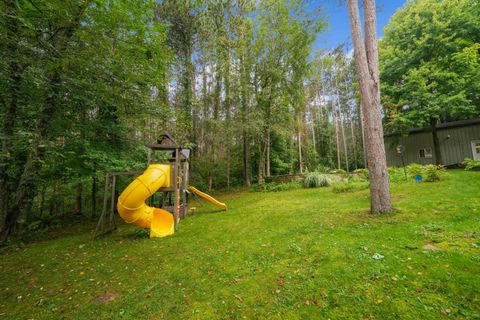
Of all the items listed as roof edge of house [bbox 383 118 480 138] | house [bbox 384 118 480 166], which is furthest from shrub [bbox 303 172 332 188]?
roof edge of house [bbox 383 118 480 138]

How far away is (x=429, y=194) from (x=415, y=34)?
40.6ft

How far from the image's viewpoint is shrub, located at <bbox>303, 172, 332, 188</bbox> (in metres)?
10.6

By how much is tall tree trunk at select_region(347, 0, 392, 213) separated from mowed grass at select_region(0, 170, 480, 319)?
1.77 feet

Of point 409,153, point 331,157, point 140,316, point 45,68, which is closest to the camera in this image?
point 140,316

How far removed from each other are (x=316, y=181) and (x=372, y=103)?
21.9 ft

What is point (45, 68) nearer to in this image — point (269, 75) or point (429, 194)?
point (429, 194)

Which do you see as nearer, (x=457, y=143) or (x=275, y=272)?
(x=275, y=272)

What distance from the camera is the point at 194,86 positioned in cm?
1353

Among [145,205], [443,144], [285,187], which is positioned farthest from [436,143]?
[145,205]

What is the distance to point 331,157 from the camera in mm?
21812

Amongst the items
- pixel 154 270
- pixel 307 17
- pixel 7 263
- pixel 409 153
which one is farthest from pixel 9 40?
pixel 409 153

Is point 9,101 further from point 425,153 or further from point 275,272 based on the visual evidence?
point 425,153

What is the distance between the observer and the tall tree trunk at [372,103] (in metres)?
4.56

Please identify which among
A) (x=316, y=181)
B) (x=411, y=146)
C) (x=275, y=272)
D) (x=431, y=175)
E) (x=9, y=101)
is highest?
(x=9, y=101)
